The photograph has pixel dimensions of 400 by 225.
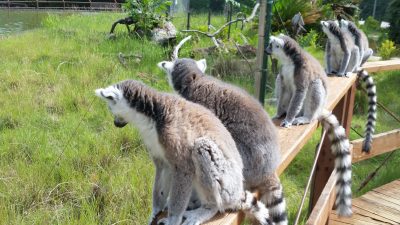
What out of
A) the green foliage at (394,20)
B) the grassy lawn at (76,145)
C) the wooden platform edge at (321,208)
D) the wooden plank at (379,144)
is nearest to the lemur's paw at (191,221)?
the wooden platform edge at (321,208)

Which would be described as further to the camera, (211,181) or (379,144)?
(379,144)

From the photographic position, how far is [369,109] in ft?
17.1

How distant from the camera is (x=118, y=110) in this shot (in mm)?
2270

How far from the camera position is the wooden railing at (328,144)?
113 inches

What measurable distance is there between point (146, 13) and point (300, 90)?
29.0ft

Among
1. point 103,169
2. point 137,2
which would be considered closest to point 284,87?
point 103,169

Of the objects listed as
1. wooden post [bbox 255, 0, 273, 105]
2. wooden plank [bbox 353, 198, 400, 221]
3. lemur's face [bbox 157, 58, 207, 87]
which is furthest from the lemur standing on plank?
lemur's face [bbox 157, 58, 207, 87]

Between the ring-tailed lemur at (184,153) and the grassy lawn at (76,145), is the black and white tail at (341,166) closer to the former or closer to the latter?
the ring-tailed lemur at (184,153)

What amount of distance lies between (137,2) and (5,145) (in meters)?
8.07

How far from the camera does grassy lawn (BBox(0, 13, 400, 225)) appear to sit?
12.3 feet

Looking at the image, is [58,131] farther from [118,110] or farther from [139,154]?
[118,110]

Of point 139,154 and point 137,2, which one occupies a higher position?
point 137,2

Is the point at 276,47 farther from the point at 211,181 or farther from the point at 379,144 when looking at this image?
the point at 211,181

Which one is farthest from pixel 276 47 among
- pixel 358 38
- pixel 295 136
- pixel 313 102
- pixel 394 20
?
pixel 394 20
